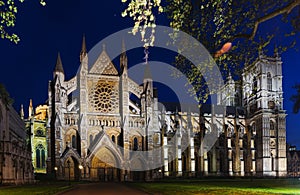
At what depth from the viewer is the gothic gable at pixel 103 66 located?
175 feet

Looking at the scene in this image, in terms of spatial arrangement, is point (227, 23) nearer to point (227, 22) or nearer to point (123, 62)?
point (227, 22)

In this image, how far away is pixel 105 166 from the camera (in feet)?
168

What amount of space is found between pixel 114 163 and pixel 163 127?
36.6 feet

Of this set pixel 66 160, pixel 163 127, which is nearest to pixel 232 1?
pixel 66 160

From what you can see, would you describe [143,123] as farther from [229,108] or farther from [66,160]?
[229,108]

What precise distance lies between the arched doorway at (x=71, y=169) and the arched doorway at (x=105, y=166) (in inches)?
92.4

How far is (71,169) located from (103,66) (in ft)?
45.7

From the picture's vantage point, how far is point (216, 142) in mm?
66562

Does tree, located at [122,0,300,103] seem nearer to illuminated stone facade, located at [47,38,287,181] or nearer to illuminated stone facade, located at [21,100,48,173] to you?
illuminated stone facade, located at [47,38,287,181]

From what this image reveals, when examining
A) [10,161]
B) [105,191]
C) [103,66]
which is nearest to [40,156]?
[103,66]

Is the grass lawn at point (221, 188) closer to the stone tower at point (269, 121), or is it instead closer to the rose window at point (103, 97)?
the rose window at point (103, 97)

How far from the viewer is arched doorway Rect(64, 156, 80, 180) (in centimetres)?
4772

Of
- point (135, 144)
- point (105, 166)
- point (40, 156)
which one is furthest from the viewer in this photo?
point (40, 156)

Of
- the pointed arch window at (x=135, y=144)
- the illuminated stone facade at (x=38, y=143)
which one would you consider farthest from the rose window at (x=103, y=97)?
the illuminated stone facade at (x=38, y=143)
